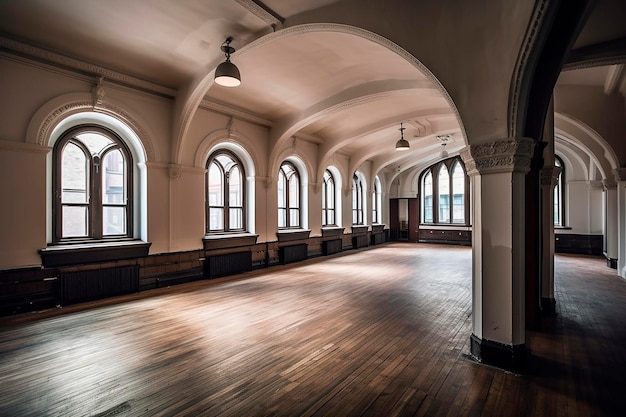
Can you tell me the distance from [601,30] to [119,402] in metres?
6.51

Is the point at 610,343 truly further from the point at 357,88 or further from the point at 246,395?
the point at 357,88

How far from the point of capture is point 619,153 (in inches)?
279

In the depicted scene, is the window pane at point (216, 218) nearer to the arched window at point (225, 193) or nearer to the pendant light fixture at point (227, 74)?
the arched window at point (225, 193)

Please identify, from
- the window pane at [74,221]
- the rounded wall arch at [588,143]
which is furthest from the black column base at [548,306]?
the window pane at [74,221]

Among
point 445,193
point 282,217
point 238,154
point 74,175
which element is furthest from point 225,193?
point 445,193

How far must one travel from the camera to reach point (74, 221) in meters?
5.60

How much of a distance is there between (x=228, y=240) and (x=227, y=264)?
0.56 m

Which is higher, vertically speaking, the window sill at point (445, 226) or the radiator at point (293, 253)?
the window sill at point (445, 226)

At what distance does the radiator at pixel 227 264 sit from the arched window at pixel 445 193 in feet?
34.7

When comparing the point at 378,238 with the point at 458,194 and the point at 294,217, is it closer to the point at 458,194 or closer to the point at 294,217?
the point at 458,194

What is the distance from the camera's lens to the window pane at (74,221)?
5.50 meters

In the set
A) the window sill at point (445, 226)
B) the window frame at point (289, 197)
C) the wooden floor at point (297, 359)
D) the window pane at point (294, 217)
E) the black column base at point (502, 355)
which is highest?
the window frame at point (289, 197)

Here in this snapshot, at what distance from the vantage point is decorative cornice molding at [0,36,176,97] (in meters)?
4.56

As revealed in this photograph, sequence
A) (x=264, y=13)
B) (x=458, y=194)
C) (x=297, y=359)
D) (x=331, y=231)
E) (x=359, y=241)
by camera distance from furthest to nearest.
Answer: (x=458, y=194) < (x=359, y=241) < (x=331, y=231) < (x=264, y=13) < (x=297, y=359)
